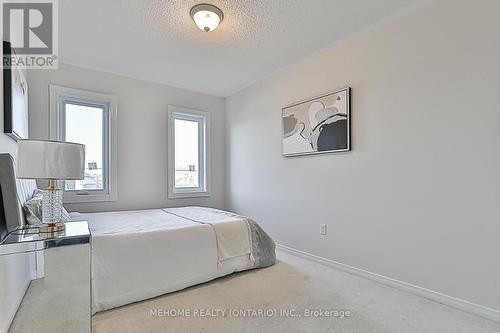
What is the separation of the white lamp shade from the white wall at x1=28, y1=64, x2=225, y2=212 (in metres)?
2.31

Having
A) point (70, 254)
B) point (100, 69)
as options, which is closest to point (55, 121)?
point (100, 69)

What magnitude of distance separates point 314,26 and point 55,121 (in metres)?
3.18

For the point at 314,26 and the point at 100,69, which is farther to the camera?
the point at 100,69

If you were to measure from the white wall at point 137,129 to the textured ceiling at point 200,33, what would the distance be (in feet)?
0.68

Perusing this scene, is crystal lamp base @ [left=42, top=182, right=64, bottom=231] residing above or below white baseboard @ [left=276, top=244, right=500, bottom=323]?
above

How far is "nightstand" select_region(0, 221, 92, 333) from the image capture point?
1529 millimetres

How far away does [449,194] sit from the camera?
7.08 feet

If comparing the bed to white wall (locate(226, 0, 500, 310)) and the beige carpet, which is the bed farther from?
white wall (locate(226, 0, 500, 310))

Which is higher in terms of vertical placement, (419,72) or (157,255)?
(419,72)

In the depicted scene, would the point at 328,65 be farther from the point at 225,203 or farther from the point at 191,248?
the point at 225,203

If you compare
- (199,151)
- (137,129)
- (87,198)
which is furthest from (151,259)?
(199,151)

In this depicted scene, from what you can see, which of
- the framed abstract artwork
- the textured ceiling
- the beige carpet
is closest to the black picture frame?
the textured ceiling

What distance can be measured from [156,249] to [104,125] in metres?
2.33

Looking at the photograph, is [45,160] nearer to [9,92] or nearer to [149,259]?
[9,92]
